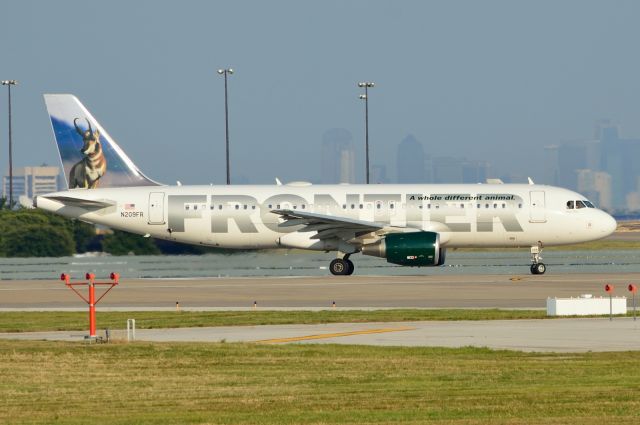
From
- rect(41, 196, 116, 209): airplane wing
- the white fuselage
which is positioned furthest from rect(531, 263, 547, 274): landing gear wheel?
rect(41, 196, 116, 209): airplane wing

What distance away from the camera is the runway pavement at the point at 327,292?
110 ft

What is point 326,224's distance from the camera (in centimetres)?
4562

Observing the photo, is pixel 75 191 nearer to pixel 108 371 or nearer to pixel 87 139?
pixel 87 139

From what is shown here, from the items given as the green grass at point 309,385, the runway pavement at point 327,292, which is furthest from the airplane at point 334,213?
the green grass at point 309,385

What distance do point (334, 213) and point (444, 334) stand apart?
22714mm

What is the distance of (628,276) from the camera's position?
43.9 metres

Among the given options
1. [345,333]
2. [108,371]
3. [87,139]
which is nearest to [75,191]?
[87,139]

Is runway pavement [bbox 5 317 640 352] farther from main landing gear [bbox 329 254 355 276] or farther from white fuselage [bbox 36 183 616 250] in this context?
main landing gear [bbox 329 254 355 276]

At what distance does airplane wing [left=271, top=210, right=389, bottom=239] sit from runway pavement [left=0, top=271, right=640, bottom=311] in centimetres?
169

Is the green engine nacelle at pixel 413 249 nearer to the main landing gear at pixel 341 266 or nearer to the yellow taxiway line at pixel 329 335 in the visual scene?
the main landing gear at pixel 341 266

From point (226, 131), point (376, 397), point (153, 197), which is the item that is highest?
point (226, 131)

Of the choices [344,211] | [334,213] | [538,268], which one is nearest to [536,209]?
[538,268]

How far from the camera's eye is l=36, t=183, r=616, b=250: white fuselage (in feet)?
150

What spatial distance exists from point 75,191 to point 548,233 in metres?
18.2
